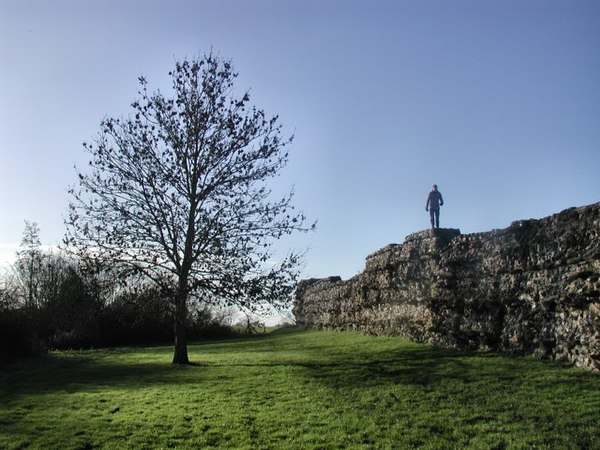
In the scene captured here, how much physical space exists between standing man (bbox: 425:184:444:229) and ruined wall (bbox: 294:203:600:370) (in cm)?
83

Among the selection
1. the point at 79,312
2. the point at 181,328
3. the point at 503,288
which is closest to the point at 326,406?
the point at 503,288

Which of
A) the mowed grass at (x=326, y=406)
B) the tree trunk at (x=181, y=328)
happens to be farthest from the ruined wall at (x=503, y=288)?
the tree trunk at (x=181, y=328)

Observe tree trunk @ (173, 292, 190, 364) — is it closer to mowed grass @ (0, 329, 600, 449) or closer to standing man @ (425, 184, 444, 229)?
mowed grass @ (0, 329, 600, 449)

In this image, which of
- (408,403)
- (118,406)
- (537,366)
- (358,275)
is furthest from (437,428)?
(358,275)

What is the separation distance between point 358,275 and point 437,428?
18.7m

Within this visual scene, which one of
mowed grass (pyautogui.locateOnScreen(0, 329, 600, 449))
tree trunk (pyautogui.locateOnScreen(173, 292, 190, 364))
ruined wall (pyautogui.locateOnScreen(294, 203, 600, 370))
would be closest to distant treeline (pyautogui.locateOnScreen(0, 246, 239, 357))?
tree trunk (pyautogui.locateOnScreen(173, 292, 190, 364))

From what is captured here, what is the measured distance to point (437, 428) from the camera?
8836mm

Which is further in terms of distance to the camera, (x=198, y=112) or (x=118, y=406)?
(x=198, y=112)

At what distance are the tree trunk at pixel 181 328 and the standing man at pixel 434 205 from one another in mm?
10185

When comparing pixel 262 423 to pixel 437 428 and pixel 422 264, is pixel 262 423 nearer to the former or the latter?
pixel 437 428

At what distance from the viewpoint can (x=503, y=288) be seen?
14.5m

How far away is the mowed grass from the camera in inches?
336

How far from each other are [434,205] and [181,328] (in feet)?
36.3

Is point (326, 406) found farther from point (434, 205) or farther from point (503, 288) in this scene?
point (434, 205)
